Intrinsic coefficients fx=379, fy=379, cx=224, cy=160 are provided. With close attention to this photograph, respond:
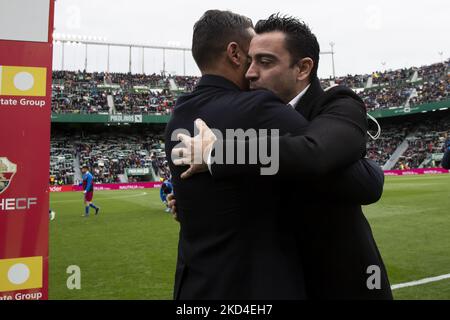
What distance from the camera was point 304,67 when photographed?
191 cm

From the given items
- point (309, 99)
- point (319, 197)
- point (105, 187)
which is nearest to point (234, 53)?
point (309, 99)

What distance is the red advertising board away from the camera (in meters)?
3.94

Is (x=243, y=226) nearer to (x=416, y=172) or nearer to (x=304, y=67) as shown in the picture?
(x=304, y=67)

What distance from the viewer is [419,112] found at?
48344 millimetres

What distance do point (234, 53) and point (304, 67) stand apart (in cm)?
36

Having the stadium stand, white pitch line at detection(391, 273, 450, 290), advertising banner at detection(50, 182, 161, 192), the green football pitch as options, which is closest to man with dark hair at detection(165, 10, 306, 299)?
the green football pitch

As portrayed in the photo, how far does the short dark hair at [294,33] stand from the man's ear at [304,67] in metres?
0.02

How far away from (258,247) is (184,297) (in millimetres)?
453

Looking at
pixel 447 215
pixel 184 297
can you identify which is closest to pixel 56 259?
pixel 184 297

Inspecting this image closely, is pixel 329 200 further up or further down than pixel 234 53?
further down

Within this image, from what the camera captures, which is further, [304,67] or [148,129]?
[148,129]

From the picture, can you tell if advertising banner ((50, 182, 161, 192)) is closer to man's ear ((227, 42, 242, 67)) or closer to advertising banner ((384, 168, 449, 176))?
advertising banner ((384, 168, 449, 176))

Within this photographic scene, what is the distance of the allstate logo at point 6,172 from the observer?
12.9 feet
